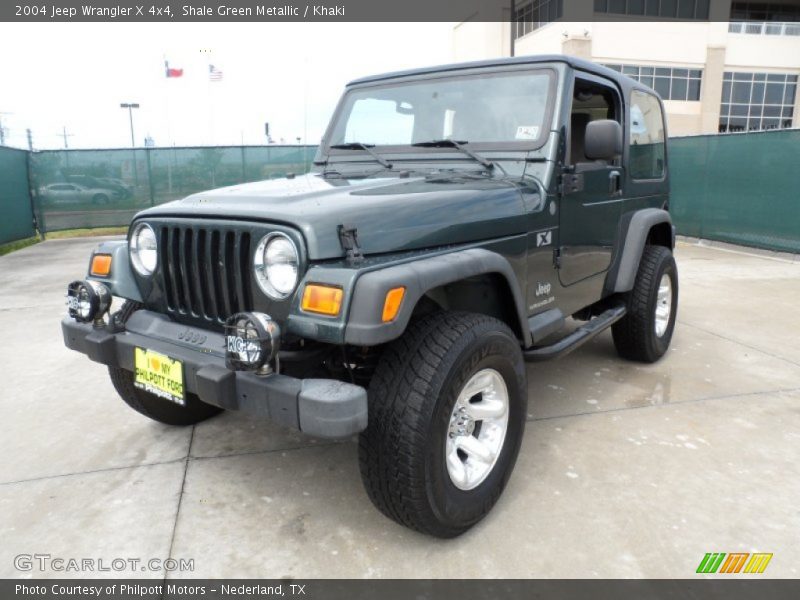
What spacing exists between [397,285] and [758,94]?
124ft

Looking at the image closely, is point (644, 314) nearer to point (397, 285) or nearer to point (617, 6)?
point (397, 285)

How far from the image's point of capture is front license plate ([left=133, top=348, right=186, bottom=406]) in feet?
7.60

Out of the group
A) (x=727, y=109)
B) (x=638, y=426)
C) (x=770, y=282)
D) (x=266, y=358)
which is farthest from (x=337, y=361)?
(x=727, y=109)

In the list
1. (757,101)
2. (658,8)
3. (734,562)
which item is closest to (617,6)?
(658,8)

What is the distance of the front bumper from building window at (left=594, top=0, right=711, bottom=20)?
31.4 m

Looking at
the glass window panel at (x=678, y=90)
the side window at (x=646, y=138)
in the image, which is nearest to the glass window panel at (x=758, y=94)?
the glass window panel at (x=678, y=90)

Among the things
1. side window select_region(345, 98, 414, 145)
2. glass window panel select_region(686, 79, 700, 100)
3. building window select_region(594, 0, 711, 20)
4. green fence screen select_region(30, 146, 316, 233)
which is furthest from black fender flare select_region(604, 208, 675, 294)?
glass window panel select_region(686, 79, 700, 100)

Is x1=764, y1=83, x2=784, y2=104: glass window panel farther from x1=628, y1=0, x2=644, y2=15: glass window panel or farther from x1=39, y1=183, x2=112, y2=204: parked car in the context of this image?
x1=39, y1=183, x2=112, y2=204: parked car

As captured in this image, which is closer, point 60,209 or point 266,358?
point 266,358

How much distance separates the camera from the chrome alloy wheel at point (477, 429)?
2387 mm

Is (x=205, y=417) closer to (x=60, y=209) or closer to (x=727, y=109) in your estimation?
(x=60, y=209)

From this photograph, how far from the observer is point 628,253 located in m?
3.93
